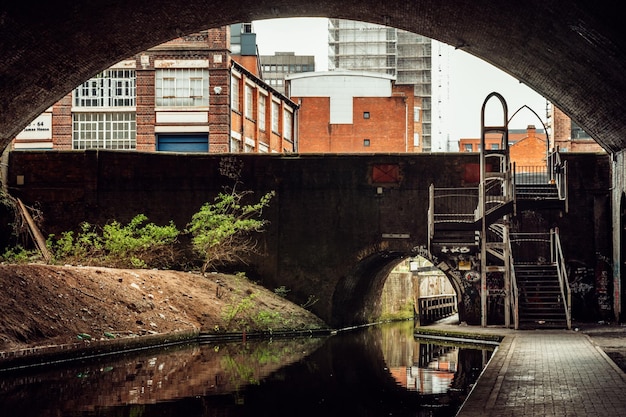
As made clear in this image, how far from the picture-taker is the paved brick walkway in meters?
10.3

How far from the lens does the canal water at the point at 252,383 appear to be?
459 inches

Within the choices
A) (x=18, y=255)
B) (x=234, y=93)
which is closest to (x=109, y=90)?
(x=234, y=93)

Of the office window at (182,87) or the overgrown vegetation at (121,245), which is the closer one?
the overgrown vegetation at (121,245)

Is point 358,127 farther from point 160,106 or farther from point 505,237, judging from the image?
Answer: point 505,237

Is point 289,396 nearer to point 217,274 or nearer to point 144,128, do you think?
point 217,274

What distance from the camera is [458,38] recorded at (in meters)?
19.4

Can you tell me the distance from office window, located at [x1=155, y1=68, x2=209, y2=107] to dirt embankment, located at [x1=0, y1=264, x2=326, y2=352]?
15174 mm

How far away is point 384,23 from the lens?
1984 centimetres

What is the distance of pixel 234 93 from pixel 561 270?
19.8m

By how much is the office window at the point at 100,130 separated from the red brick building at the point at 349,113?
94.3 ft

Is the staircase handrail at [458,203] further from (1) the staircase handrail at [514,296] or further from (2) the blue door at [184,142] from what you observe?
(2) the blue door at [184,142]

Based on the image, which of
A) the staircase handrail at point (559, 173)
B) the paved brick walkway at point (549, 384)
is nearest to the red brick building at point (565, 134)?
→ the staircase handrail at point (559, 173)

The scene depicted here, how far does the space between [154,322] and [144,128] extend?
1982 cm

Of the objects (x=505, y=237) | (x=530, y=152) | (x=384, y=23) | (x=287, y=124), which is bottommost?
(x=505, y=237)
